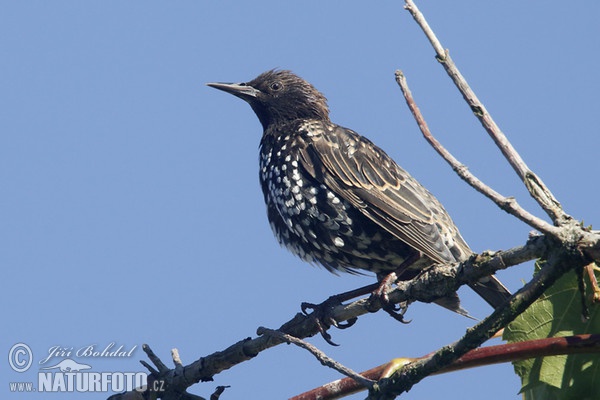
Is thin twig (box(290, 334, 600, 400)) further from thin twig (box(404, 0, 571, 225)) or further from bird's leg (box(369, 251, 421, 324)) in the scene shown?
bird's leg (box(369, 251, 421, 324))

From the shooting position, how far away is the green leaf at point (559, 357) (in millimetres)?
2973

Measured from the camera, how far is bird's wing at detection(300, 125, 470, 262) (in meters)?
5.66

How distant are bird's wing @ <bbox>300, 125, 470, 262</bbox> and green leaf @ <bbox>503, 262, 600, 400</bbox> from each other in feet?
7.75

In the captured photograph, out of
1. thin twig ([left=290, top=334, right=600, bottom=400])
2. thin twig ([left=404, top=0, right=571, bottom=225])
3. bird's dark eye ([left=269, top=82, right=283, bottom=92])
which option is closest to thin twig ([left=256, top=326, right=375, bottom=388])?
thin twig ([left=290, top=334, right=600, bottom=400])

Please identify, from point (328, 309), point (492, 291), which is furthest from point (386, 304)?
point (492, 291)

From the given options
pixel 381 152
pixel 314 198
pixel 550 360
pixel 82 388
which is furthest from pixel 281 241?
pixel 550 360

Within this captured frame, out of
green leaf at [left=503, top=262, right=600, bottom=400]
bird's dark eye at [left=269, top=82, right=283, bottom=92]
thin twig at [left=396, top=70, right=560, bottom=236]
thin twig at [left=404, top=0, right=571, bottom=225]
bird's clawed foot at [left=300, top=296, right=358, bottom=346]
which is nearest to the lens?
thin twig at [left=396, top=70, right=560, bottom=236]

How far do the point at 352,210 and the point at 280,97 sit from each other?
194cm

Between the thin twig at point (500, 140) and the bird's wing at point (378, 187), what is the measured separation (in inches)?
107

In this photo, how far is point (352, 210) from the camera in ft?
19.1

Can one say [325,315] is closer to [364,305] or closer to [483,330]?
[364,305]

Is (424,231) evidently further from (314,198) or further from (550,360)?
(550,360)

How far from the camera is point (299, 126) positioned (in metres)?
6.78

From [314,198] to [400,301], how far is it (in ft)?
6.99
